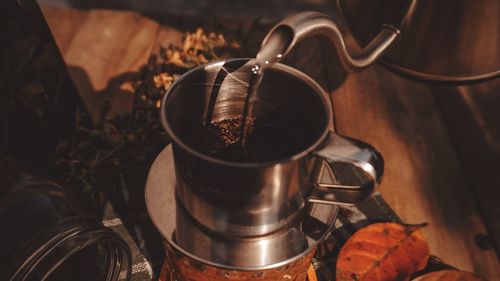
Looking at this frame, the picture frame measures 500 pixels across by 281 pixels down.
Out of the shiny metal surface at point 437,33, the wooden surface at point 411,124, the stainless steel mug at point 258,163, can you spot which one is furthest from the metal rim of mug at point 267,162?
the wooden surface at point 411,124

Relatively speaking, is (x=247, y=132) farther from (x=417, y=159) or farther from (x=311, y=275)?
(x=417, y=159)

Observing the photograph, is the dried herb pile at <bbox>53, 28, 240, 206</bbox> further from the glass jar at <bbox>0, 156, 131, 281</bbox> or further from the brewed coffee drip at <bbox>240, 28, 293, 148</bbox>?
the brewed coffee drip at <bbox>240, 28, 293, 148</bbox>

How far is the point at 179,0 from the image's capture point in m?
1.34

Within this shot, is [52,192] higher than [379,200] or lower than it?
higher

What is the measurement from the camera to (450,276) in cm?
64

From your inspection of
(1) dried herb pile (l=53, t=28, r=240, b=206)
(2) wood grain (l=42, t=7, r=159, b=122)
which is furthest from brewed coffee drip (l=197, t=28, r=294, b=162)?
(2) wood grain (l=42, t=7, r=159, b=122)

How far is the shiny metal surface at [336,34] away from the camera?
1.46 ft

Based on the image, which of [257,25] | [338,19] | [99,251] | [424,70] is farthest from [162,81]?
[338,19]

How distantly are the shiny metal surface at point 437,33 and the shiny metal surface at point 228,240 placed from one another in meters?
0.32

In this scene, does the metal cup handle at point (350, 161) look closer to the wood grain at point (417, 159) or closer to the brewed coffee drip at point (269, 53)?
the brewed coffee drip at point (269, 53)

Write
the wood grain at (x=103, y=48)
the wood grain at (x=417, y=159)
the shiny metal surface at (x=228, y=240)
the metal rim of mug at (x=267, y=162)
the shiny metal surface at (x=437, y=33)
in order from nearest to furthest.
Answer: the metal rim of mug at (x=267, y=162) → the shiny metal surface at (x=228, y=240) → the shiny metal surface at (x=437, y=33) → the wood grain at (x=417, y=159) → the wood grain at (x=103, y=48)

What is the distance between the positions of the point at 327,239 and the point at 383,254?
88mm

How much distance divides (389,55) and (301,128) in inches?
12.7

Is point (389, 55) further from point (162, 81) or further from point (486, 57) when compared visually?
point (162, 81)
